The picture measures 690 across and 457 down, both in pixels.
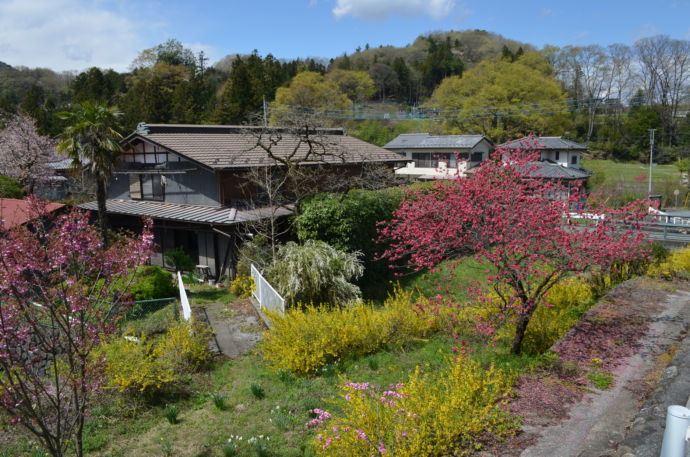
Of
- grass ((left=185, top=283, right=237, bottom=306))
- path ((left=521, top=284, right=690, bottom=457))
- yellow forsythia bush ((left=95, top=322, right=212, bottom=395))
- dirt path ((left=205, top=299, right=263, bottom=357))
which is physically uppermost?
path ((left=521, top=284, right=690, bottom=457))

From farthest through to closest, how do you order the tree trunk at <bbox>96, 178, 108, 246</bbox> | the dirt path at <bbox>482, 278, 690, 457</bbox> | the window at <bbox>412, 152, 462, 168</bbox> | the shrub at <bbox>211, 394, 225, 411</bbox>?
the window at <bbox>412, 152, 462, 168</bbox>, the tree trunk at <bbox>96, 178, 108, 246</bbox>, the shrub at <bbox>211, 394, 225, 411</bbox>, the dirt path at <bbox>482, 278, 690, 457</bbox>

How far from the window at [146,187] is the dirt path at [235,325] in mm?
8447

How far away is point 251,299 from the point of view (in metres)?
15.0

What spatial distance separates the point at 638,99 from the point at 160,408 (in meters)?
64.3

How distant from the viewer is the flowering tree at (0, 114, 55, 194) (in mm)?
29734

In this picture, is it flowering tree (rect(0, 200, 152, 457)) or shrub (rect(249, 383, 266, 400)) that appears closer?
flowering tree (rect(0, 200, 152, 457))

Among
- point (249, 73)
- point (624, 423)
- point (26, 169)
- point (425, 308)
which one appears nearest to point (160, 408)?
point (425, 308)

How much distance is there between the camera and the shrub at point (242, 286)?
15.8 meters

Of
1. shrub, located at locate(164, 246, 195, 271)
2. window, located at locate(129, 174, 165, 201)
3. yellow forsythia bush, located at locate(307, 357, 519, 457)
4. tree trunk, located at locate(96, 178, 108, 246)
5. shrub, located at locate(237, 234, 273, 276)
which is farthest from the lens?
window, located at locate(129, 174, 165, 201)

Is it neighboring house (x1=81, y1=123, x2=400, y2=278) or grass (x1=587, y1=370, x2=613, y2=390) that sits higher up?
neighboring house (x1=81, y1=123, x2=400, y2=278)

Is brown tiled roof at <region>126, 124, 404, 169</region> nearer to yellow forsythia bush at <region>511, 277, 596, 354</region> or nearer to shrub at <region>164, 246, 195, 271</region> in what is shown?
shrub at <region>164, 246, 195, 271</region>

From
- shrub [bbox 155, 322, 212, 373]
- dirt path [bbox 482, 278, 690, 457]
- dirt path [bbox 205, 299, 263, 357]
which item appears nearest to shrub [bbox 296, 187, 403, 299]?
dirt path [bbox 205, 299, 263, 357]

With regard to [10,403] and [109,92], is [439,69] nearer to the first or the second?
[109,92]

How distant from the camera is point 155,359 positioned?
9.57 m
